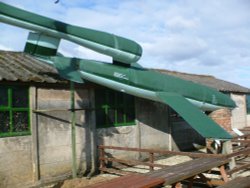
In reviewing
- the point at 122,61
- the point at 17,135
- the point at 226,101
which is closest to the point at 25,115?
the point at 17,135

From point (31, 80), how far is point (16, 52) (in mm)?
3308

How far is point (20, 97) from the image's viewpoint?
32.1 ft

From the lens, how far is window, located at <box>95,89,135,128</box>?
1216 centimetres

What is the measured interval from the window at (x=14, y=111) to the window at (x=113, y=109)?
269cm

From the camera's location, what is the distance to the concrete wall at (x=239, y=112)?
2106 centimetres

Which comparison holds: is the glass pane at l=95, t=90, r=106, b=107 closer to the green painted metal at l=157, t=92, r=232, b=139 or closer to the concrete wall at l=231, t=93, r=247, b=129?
the green painted metal at l=157, t=92, r=232, b=139

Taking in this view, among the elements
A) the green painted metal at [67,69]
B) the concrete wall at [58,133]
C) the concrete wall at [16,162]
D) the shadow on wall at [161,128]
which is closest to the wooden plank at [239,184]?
the green painted metal at [67,69]

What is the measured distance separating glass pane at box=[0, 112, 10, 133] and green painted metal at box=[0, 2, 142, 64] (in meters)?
2.24

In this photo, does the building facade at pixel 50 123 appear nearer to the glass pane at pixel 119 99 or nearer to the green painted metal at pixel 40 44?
the glass pane at pixel 119 99

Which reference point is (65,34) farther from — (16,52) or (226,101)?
(226,101)

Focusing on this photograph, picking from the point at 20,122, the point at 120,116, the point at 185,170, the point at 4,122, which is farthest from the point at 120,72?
the point at 185,170

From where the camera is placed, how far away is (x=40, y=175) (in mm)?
10094

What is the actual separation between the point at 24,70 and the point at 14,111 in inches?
50.5

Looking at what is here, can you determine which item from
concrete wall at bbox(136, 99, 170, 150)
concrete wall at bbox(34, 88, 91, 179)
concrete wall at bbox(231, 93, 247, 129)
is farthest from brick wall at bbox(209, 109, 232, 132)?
concrete wall at bbox(34, 88, 91, 179)
